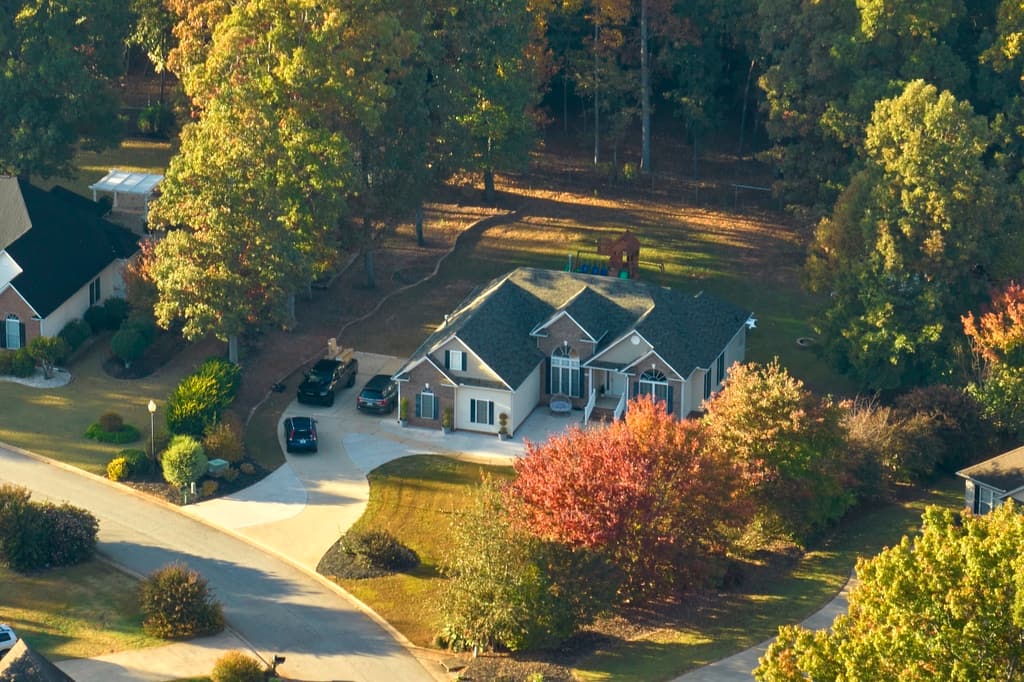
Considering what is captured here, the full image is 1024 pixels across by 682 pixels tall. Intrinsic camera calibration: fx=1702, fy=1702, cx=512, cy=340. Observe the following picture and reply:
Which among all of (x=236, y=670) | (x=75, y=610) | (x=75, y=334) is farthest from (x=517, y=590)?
(x=75, y=334)

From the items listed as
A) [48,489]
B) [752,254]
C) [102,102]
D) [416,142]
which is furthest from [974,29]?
[48,489]

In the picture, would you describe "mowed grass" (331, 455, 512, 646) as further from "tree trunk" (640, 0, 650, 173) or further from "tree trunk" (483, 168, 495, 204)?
"tree trunk" (640, 0, 650, 173)

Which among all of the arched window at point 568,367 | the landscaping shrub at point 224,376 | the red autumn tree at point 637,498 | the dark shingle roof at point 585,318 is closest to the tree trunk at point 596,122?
the dark shingle roof at point 585,318

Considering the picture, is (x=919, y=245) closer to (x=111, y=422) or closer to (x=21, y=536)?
(x=111, y=422)

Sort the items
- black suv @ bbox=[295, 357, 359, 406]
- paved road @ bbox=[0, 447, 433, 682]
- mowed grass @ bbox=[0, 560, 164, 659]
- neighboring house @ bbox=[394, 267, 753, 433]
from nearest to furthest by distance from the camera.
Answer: paved road @ bbox=[0, 447, 433, 682], mowed grass @ bbox=[0, 560, 164, 659], neighboring house @ bbox=[394, 267, 753, 433], black suv @ bbox=[295, 357, 359, 406]

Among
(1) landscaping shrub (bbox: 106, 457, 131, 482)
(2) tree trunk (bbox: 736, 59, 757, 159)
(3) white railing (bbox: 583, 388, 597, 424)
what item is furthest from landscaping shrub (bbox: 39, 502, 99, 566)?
(2) tree trunk (bbox: 736, 59, 757, 159)

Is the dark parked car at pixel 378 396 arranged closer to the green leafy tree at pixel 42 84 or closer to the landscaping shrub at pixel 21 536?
the landscaping shrub at pixel 21 536
